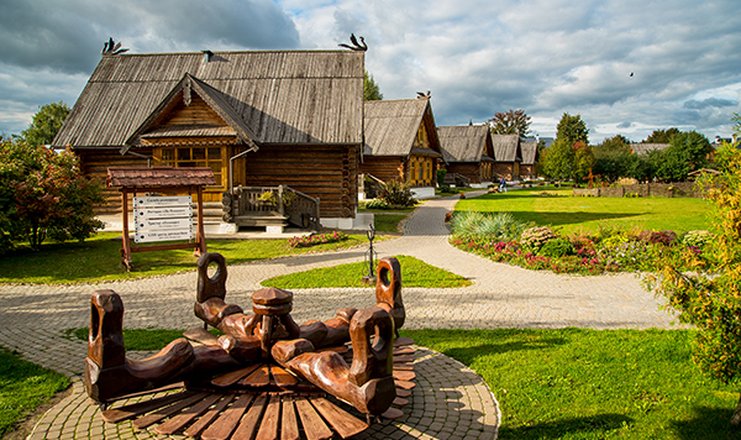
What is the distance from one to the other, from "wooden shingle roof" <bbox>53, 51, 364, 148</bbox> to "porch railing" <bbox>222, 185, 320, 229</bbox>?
237 cm

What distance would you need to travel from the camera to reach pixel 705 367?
440 centimetres

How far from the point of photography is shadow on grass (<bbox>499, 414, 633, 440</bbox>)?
14.4 ft

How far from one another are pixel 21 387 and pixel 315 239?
35.7 ft

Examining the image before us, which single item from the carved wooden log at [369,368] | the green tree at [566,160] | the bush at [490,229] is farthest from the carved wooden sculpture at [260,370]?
the green tree at [566,160]

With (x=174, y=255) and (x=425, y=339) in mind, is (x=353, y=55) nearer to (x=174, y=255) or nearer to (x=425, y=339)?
Answer: (x=174, y=255)

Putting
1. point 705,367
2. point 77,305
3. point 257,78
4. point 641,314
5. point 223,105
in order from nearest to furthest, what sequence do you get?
point 705,367
point 641,314
point 77,305
point 223,105
point 257,78

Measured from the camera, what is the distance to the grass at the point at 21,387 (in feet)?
15.8

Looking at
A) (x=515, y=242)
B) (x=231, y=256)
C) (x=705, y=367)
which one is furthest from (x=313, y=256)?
(x=705, y=367)

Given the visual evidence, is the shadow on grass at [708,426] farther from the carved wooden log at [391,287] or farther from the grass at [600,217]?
the grass at [600,217]

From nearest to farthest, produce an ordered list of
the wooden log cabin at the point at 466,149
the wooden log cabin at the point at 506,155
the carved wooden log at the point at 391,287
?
the carved wooden log at the point at 391,287 < the wooden log cabin at the point at 466,149 < the wooden log cabin at the point at 506,155

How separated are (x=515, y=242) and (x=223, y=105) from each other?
36.9 feet

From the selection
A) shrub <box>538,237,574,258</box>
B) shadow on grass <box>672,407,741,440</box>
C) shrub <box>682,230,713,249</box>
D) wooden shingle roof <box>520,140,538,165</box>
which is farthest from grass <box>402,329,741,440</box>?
wooden shingle roof <box>520,140,538,165</box>

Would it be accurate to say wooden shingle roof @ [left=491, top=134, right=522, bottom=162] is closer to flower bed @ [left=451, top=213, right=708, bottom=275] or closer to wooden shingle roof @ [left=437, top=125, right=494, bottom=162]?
wooden shingle roof @ [left=437, top=125, right=494, bottom=162]

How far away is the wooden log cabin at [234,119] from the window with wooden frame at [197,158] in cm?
4
